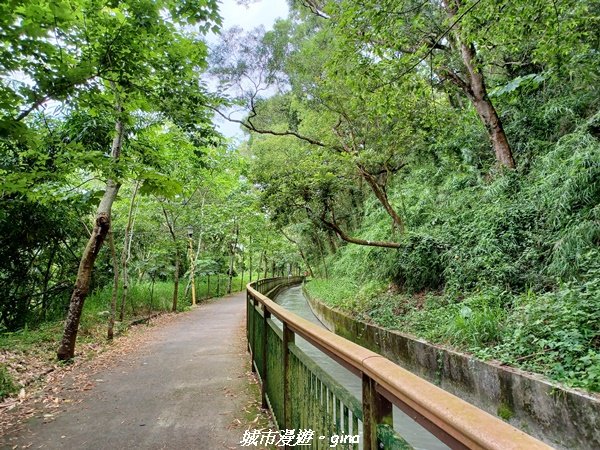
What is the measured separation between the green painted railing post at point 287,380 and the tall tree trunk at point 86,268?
4868 millimetres

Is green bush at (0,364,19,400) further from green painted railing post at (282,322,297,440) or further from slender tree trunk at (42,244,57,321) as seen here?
slender tree trunk at (42,244,57,321)

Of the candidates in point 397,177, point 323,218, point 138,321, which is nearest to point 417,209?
point 323,218

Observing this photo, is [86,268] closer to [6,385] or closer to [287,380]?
[6,385]

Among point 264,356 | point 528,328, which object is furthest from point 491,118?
point 264,356

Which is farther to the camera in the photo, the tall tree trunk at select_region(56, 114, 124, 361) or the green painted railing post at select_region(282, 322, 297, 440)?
the tall tree trunk at select_region(56, 114, 124, 361)

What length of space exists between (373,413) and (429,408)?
412 millimetres

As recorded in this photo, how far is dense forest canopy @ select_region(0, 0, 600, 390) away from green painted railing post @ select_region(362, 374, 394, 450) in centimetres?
315

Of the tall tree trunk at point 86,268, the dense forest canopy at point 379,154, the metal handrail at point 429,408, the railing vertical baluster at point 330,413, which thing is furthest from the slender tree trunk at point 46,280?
the metal handrail at point 429,408

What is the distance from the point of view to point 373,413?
125 cm

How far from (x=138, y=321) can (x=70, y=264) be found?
2.35m

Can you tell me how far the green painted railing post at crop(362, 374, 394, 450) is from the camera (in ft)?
4.01

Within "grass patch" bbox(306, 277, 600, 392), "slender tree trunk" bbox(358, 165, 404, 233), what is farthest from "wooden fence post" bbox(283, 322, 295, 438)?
"slender tree trunk" bbox(358, 165, 404, 233)

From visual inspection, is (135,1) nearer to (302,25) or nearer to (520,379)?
(520,379)

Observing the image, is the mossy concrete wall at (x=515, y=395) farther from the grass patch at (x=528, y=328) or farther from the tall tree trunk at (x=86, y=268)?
the tall tree trunk at (x=86, y=268)
